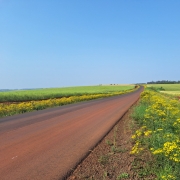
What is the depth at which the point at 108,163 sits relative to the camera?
561cm

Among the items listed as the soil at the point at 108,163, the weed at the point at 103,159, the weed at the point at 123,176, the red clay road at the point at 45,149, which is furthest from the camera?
the weed at the point at 103,159

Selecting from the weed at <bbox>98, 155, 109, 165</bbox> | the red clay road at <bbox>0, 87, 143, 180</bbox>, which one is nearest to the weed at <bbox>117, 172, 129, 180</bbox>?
the weed at <bbox>98, 155, 109, 165</bbox>

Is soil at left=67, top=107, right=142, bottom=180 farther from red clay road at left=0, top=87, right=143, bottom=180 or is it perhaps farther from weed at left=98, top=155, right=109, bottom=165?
red clay road at left=0, top=87, right=143, bottom=180

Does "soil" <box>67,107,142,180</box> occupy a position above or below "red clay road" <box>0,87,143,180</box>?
below

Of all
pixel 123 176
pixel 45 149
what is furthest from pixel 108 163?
pixel 45 149

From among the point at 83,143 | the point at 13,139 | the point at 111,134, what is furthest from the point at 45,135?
the point at 111,134

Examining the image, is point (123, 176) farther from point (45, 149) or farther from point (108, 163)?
point (45, 149)

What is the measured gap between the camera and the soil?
4.81 meters

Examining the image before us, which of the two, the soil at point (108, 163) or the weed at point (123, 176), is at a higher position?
the weed at point (123, 176)

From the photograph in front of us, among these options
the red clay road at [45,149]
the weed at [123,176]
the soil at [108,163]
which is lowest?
the soil at [108,163]

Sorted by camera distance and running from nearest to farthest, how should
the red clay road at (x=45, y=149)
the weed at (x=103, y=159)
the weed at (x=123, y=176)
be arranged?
the weed at (x=123, y=176), the red clay road at (x=45, y=149), the weed at (x=103, y=159)

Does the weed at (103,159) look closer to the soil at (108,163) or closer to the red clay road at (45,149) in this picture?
the soil at (108,163)

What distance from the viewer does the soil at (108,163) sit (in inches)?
A: 189

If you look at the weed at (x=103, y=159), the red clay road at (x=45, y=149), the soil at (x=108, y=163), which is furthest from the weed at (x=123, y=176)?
the red clay road at (x=45, y=149)
